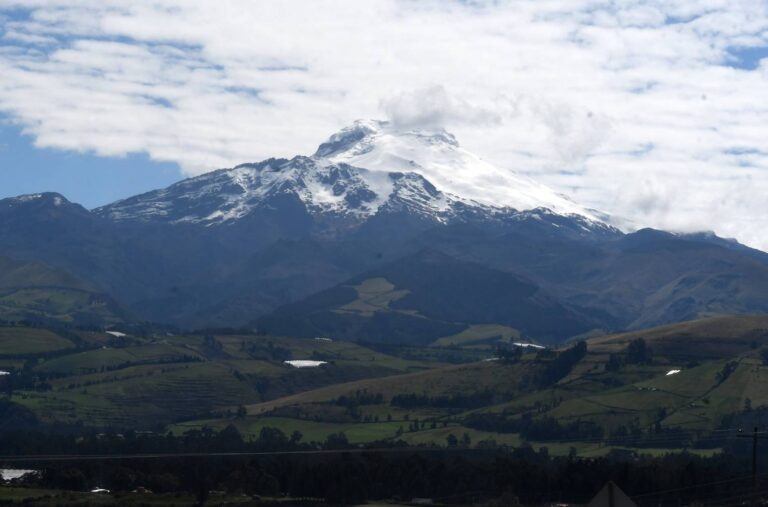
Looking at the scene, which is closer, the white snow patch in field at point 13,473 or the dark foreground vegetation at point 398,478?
the dark foreground vegetation at point 398,478

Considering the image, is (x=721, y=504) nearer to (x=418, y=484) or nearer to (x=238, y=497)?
(x=418, y=484)

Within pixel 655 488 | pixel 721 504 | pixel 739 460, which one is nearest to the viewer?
pixel 721 504

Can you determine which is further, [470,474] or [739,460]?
[739,460]

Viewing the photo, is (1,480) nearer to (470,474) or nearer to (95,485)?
(95,485)

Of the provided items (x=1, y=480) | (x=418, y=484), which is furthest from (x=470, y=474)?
(x=1, y=480)

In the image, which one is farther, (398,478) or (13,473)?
(13,473)

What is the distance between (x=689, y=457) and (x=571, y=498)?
145ft

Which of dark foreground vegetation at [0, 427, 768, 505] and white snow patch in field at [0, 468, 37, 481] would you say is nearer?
dark foreground vegetation at [0, 427, 768, 505]

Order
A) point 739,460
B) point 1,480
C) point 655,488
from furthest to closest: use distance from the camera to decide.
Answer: point 739,460 < point 1,480 < point 655,488

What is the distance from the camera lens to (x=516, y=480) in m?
153

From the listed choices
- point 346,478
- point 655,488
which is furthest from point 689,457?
point 346,478

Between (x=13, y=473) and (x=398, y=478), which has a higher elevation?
(x=398, y=478)

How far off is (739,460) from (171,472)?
76.9 meters

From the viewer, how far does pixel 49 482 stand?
514 feet
